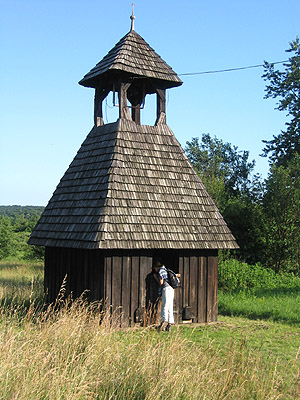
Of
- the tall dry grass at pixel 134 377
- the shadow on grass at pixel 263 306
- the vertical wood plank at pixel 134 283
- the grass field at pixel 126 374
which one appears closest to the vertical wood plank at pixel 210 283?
the shadow on grass at pixel 263 306

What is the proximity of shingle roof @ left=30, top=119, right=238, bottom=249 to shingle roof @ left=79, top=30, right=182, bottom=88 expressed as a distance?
1234 mm

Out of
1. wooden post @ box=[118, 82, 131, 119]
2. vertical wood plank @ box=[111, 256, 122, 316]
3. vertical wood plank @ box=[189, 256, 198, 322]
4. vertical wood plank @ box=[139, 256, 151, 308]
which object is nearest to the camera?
vertical wood plank @ box=[111, 256, 122, 316]

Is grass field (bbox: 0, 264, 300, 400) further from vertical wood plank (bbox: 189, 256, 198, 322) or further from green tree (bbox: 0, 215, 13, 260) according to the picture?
green tree (bbox: 0, 215, 13, 260)

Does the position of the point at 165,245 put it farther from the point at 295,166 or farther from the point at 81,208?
the point at 295,166

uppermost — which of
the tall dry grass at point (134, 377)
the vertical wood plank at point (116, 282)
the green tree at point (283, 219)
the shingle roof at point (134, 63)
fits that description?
the shingle roof at point (134, 63)

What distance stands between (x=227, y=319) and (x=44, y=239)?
4893mm

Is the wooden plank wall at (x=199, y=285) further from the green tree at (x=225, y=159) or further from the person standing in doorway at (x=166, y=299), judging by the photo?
the green tree at (x=225, y=159)

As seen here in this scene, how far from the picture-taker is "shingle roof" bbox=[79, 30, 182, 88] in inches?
504

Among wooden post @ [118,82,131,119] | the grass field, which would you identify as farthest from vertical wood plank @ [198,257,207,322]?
the grass field

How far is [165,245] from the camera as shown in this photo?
11.5 meters

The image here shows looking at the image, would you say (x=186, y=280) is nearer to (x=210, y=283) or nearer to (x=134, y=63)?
(x=210, y=283)

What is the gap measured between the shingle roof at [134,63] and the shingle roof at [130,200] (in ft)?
4.05

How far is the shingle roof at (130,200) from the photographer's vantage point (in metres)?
11.3

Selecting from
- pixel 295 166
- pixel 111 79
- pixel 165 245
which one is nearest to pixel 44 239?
pixel 165 245
